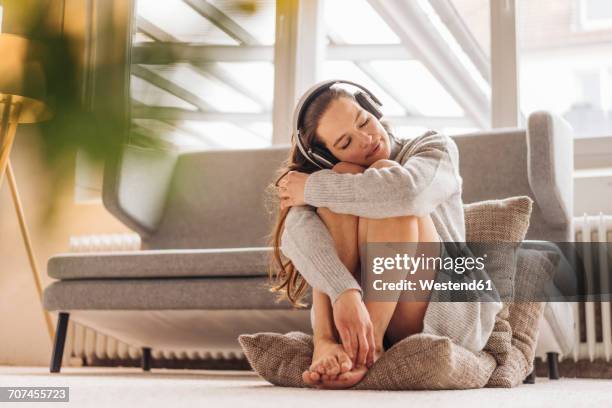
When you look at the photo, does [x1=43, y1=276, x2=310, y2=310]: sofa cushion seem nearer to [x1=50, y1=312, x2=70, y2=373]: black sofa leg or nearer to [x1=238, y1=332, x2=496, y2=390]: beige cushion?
[x1=50, y1=312, x2=70, y2=373]: black sofa leg

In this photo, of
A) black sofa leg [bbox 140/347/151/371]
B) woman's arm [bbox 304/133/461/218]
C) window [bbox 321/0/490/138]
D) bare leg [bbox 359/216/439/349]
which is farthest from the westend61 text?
black sofa leg [bbox 140/347/151/371]

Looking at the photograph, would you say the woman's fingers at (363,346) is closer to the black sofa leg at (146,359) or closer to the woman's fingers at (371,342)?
the woman's fingers at (371,342)

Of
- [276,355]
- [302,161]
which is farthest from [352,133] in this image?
[276,355]

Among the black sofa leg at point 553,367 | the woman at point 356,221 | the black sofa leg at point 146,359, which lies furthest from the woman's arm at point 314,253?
the black sofa leg at point 146,359

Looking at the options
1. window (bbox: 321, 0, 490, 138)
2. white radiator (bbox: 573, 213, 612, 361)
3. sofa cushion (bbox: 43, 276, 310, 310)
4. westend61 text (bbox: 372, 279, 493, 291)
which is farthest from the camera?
window (bbox: 321, 0, 490, 138)

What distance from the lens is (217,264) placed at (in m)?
2.09

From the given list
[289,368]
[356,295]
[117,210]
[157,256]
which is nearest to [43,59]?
[356,295]

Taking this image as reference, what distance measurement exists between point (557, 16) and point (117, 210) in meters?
1.73

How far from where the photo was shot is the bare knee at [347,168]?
4.73 feet

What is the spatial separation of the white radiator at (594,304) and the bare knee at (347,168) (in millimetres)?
1134

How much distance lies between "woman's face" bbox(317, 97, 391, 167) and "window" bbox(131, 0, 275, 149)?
3.87 ft

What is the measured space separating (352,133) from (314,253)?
0.80 ft

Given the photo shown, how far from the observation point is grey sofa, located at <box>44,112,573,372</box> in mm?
2066

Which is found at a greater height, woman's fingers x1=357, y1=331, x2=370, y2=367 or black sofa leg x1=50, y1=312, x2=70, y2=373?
woman's fingers x1=357, y1=331, x2=370, y2=367
